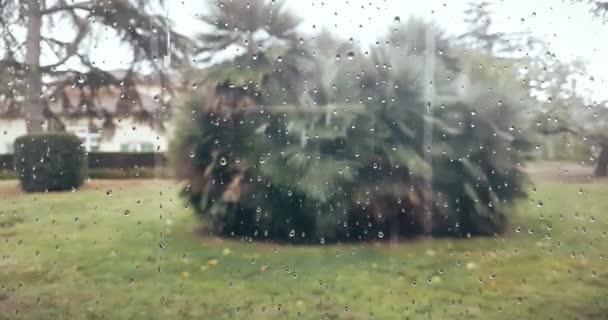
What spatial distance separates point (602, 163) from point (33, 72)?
3.79 metres

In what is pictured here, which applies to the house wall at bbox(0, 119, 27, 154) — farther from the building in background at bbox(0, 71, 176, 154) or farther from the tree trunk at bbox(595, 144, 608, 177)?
the tree trunk at bbox(595, 144, 608, 177)

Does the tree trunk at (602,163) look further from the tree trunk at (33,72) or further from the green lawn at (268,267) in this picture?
the tree trunk at (33,72)

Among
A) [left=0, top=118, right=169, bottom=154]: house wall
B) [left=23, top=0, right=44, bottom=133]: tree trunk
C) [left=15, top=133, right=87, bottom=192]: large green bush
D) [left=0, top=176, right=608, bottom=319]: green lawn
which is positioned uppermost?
[left=23, top=0, right=44, bottom=133]: tree trunk

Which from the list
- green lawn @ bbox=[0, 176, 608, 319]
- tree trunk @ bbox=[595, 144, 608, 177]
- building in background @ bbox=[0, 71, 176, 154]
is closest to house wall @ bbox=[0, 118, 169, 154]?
building in background @ bbox=[0, 71, 176, 154]

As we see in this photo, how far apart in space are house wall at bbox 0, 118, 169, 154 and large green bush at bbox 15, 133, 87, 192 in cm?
5

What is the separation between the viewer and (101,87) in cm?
359

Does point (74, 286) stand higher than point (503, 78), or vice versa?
point (503, 78)

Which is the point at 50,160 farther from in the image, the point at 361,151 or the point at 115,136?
the point at 361,151

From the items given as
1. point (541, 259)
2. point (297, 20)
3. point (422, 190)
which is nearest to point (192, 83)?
point (297, 20)

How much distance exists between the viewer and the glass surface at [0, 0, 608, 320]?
11.7 ft

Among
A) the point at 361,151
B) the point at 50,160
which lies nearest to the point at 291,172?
the point at 361,151

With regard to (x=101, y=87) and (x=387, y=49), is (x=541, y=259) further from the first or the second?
(x=101, y=87)

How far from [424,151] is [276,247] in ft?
4.01

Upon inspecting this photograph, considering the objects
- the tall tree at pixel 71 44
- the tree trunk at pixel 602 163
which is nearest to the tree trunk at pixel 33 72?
the tall tree at pixel 71 44
